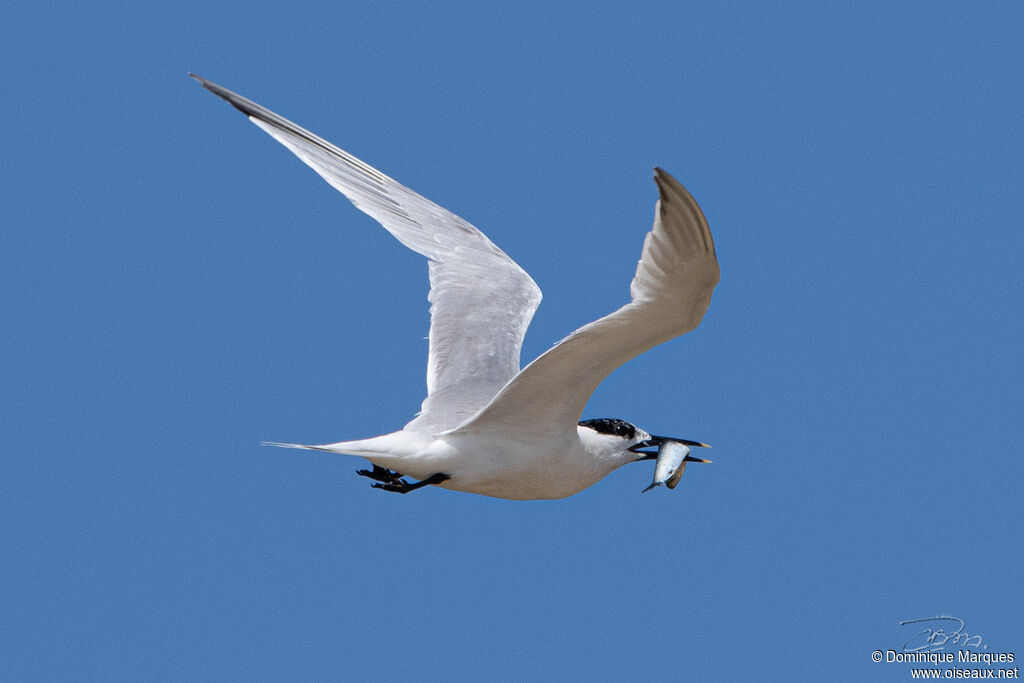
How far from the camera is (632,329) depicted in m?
5.34

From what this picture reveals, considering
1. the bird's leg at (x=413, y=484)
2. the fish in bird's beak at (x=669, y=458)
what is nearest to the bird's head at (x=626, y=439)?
the fish in bird's beak at (x=669, y=458)

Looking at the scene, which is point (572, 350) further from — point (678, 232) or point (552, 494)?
point (552, 494)

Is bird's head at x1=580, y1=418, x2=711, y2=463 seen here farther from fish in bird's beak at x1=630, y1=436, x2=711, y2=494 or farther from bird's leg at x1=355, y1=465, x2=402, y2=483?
bird's leg at x1=355, y1=465, x2=402, y2=483

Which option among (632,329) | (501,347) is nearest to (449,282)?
(501,347)

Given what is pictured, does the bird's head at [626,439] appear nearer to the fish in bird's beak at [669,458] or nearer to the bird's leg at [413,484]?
the fish in bird's beak at [669,458]

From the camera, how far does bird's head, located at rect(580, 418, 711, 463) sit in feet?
22.2

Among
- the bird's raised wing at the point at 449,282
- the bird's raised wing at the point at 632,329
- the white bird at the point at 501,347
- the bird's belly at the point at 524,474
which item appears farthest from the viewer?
the bird's raised wing at the point at 449,282

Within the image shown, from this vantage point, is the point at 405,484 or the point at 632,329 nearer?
the point at 632,329

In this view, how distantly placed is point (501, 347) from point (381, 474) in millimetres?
1387

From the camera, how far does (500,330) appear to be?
298 inches

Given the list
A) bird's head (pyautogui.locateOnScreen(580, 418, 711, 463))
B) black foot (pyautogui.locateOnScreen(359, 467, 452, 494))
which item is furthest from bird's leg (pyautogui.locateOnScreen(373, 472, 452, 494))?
bird's head (pyautogui.locateOnScreen(580, 418, 711, 463))

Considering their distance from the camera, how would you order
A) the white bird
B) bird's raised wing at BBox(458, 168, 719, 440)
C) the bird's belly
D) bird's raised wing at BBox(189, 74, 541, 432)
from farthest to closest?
bird's raised wing at BBox(189, 74, 541, 432) < the bird's belly < the white bird < bird's raised wing at BBox(458, 168, 719, 440)

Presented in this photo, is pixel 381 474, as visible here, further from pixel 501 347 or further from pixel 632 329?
pixel 632 329

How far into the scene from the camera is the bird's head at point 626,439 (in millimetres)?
6766
